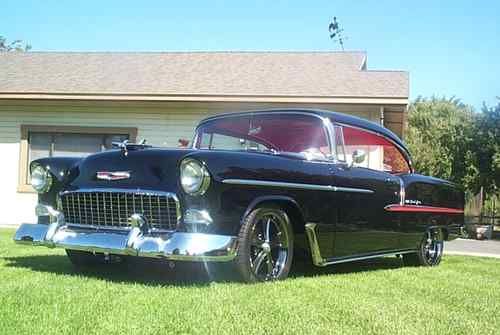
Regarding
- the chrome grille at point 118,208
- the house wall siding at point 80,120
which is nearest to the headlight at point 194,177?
the chrome grille at point 118,208

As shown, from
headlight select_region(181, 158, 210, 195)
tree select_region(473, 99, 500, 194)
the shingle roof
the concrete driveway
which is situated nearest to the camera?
headlight select_region(181, 158, 210, 195)

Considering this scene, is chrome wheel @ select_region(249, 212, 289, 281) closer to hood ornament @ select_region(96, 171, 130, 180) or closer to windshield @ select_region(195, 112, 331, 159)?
windshield @ select_region(195, 112, 331, 159)

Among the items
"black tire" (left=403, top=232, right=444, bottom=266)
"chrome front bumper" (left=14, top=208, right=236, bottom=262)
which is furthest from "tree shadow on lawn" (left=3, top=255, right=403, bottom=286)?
"black tire" (left=403, top=232, right=444, bottom=266)

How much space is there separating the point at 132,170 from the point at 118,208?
30 cm

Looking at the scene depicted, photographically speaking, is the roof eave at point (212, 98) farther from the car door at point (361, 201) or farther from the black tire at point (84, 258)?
the black tire at point (84, 258)

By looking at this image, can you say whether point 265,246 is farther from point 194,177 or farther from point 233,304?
point 233,304

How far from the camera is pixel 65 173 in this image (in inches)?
207

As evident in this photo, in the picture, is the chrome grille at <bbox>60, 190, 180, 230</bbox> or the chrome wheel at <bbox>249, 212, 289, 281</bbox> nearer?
the chrome grille at <bbox>60, 190, 180, 230</bbox>

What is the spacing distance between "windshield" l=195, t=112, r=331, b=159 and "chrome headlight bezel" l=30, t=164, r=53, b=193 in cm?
→ 164

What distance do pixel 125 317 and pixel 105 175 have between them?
5.28 feet

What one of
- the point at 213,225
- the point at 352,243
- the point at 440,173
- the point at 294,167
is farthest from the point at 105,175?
the point at 440,173

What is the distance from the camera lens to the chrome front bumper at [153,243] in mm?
4273

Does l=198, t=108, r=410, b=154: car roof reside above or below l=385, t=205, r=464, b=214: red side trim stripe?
above

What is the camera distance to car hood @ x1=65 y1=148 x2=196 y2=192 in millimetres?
4551
